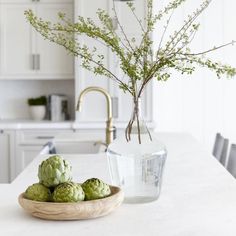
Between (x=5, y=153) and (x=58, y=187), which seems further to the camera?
(x=5, y=153)

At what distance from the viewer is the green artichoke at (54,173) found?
1629mm

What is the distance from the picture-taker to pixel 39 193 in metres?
1.62

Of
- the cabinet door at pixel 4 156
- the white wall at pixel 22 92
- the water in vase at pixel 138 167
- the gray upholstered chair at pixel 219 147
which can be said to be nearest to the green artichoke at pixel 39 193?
the water in vase at pixel 138 167

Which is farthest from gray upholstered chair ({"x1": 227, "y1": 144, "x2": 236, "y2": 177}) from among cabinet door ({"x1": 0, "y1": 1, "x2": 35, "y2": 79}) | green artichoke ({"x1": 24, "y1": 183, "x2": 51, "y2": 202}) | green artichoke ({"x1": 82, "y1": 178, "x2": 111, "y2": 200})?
cabinet door ({"x1": 0, "y1": 1, "x2": 35, "y2": 79})

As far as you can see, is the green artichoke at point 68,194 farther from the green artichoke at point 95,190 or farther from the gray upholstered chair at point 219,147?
the gray upholstered chair at point 219,147

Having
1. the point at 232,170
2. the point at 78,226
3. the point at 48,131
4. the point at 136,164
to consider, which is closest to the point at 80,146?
the point at 232,170

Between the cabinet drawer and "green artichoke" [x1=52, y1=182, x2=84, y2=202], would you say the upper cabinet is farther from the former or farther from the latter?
"green artichoke" [x1=52, y1=182, x2=84, y2=202]

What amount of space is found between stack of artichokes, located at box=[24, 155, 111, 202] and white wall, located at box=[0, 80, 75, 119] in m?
4.26

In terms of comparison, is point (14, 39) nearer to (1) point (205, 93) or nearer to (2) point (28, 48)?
(2) point (28, 48)

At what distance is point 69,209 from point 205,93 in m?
4.43

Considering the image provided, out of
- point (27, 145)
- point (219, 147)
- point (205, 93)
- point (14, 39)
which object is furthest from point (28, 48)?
point (219, 147)

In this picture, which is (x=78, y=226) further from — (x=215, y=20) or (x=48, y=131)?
(x=215, y=20)

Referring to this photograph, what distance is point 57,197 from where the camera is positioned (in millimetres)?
1586

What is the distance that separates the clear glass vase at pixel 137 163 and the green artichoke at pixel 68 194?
0.86ft
